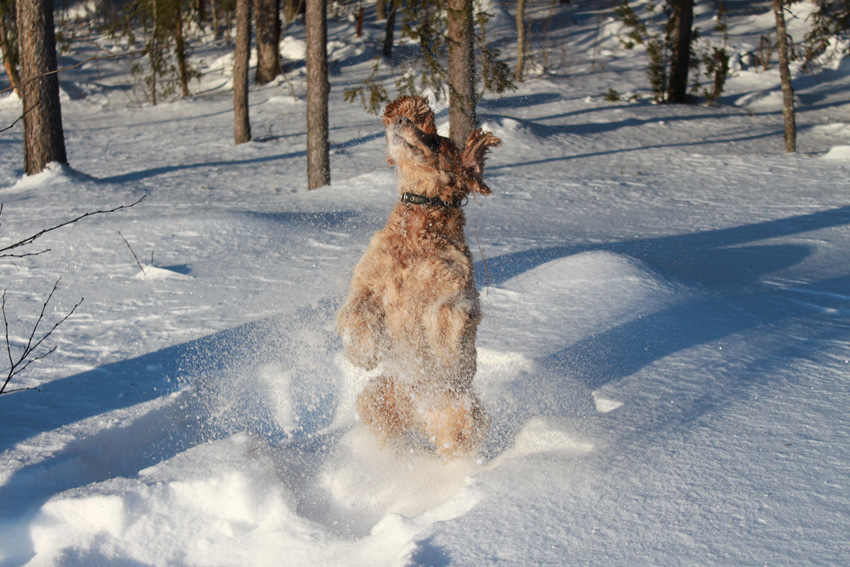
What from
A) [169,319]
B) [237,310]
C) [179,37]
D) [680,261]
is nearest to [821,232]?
[680,261]

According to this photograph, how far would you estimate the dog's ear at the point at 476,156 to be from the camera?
122 inches

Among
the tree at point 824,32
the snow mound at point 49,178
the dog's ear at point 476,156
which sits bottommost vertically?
the snow mound at point 49,178

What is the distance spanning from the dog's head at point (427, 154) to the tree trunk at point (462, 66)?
211 inches

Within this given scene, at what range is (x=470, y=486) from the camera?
8.97 ft

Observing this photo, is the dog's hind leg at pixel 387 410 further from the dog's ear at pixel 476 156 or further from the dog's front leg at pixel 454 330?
the dog's ear at pixel 476 156

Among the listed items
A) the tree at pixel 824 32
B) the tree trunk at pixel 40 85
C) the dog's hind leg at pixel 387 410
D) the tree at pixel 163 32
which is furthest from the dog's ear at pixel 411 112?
the tree at pixel 824 32

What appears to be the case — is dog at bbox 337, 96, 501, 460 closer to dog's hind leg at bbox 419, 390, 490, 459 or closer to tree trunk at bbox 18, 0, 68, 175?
dog's hind leg at bbox 419, 390, 490, 459

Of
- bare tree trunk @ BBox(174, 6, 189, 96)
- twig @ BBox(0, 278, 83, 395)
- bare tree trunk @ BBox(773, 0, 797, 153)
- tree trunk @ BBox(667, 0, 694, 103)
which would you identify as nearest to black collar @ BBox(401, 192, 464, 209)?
twig @ BBox(0, 278, 83, 395)

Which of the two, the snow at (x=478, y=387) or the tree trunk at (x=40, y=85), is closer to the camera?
the snow at (x=478, y=387)

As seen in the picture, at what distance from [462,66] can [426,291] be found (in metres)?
6.49

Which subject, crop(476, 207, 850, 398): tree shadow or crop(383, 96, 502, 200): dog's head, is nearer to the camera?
crop(383, 96, 502, 200): dog's head

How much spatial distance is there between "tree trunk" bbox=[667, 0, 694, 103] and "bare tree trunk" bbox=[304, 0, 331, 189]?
414 inches

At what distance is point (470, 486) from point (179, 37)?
704 inches

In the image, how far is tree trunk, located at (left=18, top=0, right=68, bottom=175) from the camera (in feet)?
30.5
